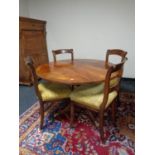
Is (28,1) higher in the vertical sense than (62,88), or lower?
higher

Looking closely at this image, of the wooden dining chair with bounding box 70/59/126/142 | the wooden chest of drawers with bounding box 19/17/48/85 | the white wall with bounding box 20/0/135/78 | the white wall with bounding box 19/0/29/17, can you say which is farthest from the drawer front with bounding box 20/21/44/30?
the wooden dining chair with bounding box 70/59/126/142

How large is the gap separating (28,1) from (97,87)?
10.0 ft

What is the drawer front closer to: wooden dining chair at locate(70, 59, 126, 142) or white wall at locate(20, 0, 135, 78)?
white wall at locate(20, 0, 135, 78)

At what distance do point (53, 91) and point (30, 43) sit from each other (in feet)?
6.25

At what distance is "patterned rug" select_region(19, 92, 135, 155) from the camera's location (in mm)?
1682

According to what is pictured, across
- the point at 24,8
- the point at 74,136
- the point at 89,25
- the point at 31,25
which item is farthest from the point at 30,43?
the point at 74,136

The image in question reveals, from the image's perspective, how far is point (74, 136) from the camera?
74.8 inches

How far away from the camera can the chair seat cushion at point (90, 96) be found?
5.84 feet
